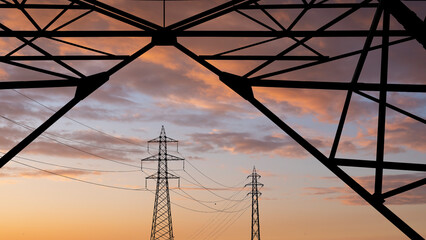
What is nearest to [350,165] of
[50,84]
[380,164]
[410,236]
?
[380,164]

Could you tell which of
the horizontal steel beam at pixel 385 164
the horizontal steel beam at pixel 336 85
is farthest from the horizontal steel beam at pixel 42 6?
the horizontal steel beam at pixel 385 164

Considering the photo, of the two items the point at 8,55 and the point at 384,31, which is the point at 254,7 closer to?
the point at 384,31

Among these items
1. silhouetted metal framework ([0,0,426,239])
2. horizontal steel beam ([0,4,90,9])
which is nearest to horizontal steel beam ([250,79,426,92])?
silhouetted metal framework ([0,0,426,239])

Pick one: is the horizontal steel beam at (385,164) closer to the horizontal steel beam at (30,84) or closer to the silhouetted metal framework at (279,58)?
the silhouetted metal framework at (279,58)

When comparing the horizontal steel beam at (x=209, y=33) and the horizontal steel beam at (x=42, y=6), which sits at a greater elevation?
the horizontal steel beam at (x=42, y=6)

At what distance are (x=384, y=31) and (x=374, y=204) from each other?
2920mm

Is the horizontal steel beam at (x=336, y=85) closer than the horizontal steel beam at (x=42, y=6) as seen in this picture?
Yes

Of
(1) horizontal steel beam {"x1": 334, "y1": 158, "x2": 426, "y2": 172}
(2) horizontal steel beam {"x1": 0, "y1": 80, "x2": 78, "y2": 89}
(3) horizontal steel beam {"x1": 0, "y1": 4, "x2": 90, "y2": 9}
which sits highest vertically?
(3) horizontal steel beam {"x1": 0, "y1": 4, "x2": 90, "y2": 9}

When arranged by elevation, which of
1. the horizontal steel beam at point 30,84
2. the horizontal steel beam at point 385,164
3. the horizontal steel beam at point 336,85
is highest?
the horizontal steel beam at point 30,84

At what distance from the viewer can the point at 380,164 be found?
31.3 feet

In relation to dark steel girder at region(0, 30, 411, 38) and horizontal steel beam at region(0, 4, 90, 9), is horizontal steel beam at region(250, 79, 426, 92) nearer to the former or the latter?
dark steel girder at region(0, 30, 411, 38)

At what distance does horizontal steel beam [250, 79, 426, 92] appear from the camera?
9.99 m

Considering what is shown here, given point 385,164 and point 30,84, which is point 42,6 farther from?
point 385,164

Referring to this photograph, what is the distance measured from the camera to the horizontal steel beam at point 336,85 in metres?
9.99
